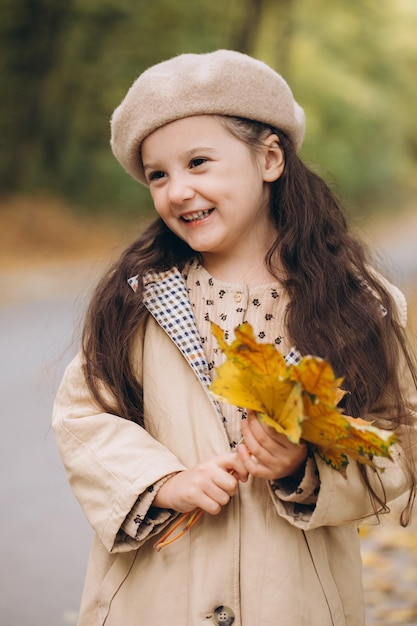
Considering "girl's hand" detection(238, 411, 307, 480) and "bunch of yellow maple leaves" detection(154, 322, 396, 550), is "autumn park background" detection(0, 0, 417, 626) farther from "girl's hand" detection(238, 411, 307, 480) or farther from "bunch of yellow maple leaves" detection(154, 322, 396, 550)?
"bunch of yellow maple leaves" detection(154, 322, 396, 550)

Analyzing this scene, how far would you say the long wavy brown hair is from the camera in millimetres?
1930

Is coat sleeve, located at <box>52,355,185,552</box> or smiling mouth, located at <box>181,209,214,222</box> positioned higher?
smiling mouth, located at <box>181,209,214,222</box>

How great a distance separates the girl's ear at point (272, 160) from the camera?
210cm

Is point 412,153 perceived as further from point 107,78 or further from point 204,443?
point 204,443

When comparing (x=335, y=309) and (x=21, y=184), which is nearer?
(x=335, y=309)

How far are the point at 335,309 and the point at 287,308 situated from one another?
0.38 ft

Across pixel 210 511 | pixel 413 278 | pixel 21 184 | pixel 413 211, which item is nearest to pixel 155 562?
pixel 210 511

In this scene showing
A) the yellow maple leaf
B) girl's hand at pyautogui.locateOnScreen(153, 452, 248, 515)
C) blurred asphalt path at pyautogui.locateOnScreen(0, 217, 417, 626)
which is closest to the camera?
the yellow maple leaf

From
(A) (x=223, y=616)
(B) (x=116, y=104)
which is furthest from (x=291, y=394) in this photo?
(B) (x=116, y=104)

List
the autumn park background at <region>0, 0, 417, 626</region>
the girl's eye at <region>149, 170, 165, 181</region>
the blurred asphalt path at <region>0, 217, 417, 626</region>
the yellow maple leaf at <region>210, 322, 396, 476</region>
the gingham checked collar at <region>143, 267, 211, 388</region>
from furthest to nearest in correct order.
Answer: the autumn park background at <region>0, 0, 417, 626</region>
the blurred asphalt path at <region>0, 217, 417, 626</region>
the girl's eye at <region>149, 170, 165, 181</region>
the gingham checked collar at <region>143, 267, 211, 388</region>
the yellow maple leaf at <region>210, 322, 396, 476</region>

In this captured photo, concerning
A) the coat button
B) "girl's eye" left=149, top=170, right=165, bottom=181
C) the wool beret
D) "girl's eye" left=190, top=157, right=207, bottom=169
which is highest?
the wool beret

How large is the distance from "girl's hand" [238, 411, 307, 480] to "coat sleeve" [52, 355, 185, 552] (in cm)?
21

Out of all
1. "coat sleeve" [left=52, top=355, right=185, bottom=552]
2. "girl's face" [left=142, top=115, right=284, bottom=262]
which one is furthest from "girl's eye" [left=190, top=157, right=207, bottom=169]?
"coat sleeve" [left=52, top=355, right=185, bottom=552]

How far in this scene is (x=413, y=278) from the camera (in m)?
10.9
